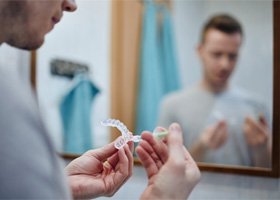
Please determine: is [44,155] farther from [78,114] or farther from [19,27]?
[78,114]

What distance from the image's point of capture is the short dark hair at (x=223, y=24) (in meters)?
1.01

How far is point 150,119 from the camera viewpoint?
3.62ft

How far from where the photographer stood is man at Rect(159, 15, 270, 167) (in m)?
1.00

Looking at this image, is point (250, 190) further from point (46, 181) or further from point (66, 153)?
point (46, 181)

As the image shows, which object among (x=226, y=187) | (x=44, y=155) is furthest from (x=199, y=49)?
(x=44, y=155)

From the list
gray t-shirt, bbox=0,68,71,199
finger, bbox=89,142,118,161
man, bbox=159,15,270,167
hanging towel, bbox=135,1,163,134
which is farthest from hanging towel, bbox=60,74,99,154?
gray t-shirt, bbox=0,68,71,199

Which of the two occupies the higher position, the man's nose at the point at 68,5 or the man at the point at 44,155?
the man's nose at the point at 68,5

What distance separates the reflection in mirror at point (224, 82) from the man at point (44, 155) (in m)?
0.35

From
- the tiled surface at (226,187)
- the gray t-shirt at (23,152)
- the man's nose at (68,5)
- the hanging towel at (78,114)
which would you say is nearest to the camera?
the gray t-shirt at (23,152)

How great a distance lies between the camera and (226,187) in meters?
1.01

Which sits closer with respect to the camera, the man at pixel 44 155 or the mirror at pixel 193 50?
the man at pixel 44 155

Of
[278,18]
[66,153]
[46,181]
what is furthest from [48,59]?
[46,181]

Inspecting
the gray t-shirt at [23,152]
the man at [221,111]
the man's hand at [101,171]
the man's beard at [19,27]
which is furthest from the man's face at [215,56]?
the gray t-shirt at [23,152]

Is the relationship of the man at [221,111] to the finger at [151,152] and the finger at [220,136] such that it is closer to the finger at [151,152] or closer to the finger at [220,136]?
the finger at [220,136]
